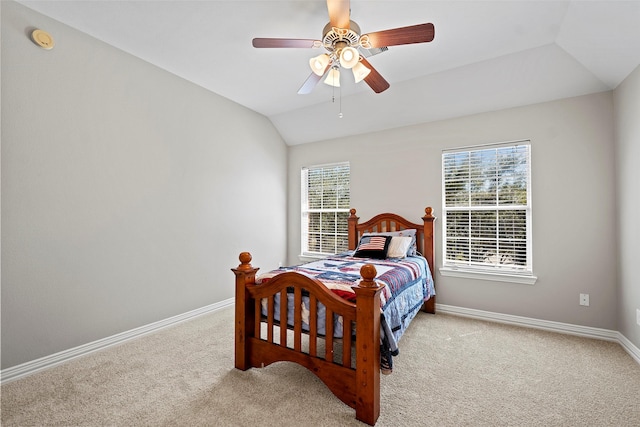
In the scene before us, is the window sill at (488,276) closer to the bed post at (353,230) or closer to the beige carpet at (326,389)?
the beige carpet at (326,389)

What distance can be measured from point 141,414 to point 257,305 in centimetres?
91

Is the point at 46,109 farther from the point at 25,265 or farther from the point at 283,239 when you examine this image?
the point at 283,239

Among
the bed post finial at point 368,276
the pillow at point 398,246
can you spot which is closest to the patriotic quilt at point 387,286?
the pillow at point 398,246

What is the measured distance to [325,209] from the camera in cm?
460

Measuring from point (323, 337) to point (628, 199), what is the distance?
9.42 ft

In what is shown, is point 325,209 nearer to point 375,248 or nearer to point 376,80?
point 375,248

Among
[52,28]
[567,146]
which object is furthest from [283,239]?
[567,146]

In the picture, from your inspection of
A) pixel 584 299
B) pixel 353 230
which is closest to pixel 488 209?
pixel 584 299

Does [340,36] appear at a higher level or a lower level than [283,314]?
higher

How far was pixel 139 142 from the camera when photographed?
113 inches

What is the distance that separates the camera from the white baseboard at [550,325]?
8.36 feet

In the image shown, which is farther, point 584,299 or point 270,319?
point 584,299

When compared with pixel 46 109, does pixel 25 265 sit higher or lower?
lower

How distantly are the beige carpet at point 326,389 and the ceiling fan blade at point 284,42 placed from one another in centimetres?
235
